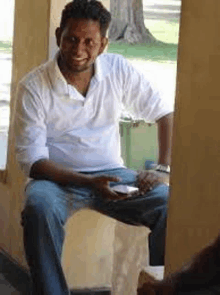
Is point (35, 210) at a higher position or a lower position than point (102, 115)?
lower

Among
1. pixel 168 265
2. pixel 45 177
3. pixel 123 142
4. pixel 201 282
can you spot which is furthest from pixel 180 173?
pixel 123 142

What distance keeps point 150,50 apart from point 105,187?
1.61m

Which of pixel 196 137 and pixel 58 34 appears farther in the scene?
pixel 58 34

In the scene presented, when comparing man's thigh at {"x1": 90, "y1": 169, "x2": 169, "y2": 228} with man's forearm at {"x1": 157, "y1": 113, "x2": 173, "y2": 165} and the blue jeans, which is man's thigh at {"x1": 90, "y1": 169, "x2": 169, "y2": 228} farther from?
man's forearm at {"x1": 157, "y1": 113, "x2": 173, "y2": 165}

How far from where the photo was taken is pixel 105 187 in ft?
14.1

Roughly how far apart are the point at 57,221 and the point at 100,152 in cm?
58

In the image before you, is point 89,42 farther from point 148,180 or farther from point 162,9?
point 162,9

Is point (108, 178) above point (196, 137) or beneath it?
beneath

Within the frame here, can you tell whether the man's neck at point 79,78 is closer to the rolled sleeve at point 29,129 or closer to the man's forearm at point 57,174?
the rolled sleeve at point 29,129

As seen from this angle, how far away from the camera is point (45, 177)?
4.34 m

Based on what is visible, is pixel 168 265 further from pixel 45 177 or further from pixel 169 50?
pixel 169 50

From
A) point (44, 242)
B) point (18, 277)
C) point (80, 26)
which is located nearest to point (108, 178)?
point (44, 242)

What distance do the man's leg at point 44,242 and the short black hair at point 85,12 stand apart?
0.92 metres

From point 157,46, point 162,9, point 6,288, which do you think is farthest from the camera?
point 162,9
